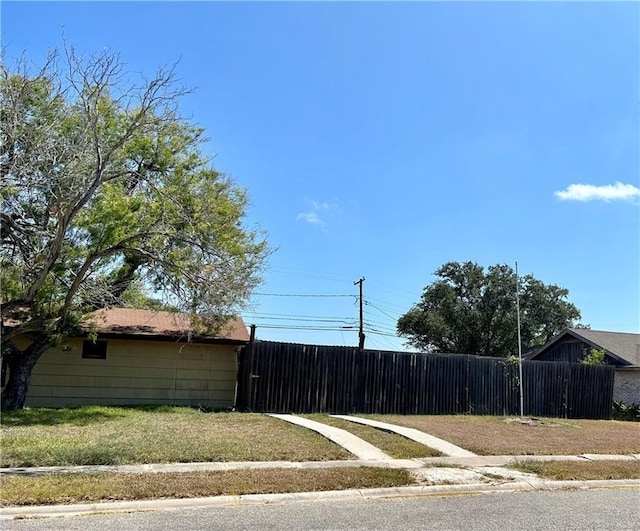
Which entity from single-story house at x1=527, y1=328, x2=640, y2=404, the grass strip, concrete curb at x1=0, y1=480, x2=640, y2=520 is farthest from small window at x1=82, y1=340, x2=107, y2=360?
single-story house at x1=527, y1=328, x2=640, y2=404

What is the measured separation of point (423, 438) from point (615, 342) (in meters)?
21.3

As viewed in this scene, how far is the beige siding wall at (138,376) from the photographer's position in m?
16.0

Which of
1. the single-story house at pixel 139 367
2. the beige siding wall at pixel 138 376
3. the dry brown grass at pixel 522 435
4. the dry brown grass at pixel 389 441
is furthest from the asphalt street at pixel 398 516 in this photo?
the beige siding wall at pixel 138 376

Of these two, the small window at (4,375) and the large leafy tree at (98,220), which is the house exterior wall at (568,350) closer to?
the large leafy tree at (98,220)

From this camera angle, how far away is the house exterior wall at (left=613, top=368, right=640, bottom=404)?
26.0 m

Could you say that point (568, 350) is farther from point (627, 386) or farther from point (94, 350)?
point (94, 350)

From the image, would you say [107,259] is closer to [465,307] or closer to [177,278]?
[177,278]

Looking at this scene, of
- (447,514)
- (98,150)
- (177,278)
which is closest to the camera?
(447,514)

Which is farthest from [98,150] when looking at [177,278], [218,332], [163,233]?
[218,332]

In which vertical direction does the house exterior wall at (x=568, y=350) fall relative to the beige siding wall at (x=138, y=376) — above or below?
above

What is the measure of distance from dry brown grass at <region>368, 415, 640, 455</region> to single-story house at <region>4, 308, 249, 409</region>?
5065 mm

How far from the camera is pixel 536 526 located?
570 cm

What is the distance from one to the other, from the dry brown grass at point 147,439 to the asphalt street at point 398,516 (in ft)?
7.99

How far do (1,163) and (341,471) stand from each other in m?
7.63
